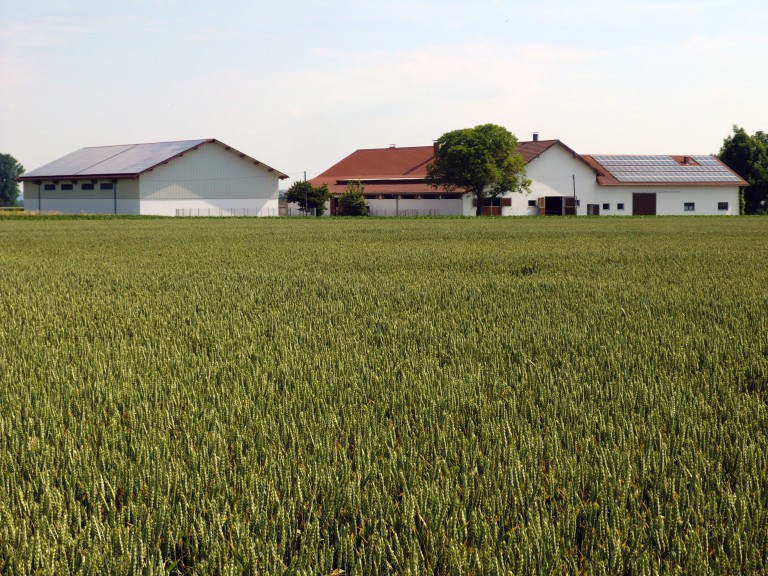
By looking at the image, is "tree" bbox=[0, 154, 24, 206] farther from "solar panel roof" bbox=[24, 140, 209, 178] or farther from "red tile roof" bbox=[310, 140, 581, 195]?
"red tile roof" bbox=[310, 140, 581, 195]

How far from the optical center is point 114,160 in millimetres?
65438

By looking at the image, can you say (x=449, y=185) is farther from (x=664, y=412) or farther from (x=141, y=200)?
(x=664, y=412)

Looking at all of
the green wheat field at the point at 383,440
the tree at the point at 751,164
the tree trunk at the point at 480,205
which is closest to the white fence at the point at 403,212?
the tree trunk at the point at 480,205

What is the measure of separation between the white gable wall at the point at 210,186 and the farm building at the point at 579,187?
6.63 metres

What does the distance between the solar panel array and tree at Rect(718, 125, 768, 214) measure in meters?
3.77

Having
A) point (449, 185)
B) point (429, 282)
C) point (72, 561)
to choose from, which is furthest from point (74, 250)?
point (449, 185)

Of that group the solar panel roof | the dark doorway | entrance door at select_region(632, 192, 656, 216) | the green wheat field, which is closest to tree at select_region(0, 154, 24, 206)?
the solar panel roof

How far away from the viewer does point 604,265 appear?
13.5 meters

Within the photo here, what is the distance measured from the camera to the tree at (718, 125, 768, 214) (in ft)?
249

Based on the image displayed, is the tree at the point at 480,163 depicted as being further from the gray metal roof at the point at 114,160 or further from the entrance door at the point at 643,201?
the gray metal roof at the point at 114,160

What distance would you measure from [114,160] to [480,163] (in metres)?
27.3

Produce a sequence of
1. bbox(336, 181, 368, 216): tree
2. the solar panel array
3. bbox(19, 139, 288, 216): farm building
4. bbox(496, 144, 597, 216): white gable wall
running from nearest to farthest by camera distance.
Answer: bbox(19, 139, 288, 216): farm building < bbox(336, 181, 368, 216): tree < bbox(496, 144, 597, 216): white gable wall < the solar panel array

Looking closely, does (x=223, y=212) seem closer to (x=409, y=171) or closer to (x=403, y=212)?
(x=403, y=212)

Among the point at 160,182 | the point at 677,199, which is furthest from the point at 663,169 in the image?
the point at 160,182
